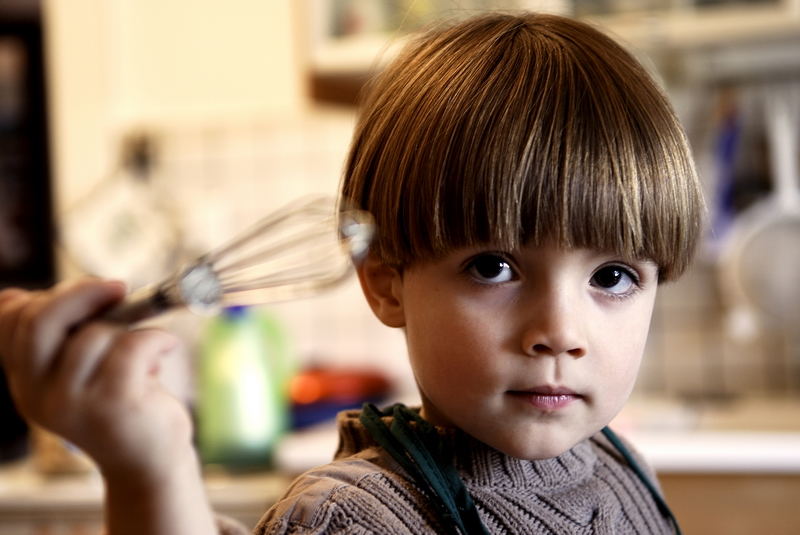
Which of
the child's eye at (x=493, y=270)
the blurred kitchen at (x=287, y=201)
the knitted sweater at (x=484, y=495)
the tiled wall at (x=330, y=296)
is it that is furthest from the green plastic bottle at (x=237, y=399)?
the child's eye at (x=493, y=270)

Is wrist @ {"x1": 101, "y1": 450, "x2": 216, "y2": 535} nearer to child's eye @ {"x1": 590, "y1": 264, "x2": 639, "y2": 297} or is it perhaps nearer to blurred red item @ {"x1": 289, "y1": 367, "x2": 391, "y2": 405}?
child's eye @ {"x1": 590, "y1": 264, "x2": 639, "y2": 297}

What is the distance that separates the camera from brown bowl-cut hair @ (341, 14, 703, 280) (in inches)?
19.6

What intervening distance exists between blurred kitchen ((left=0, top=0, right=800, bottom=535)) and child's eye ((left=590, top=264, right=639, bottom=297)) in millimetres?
835

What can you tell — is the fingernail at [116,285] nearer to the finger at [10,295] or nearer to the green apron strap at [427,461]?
the finger at [10,295]

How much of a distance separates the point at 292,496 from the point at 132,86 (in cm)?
140

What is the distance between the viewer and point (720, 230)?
5.30 feet

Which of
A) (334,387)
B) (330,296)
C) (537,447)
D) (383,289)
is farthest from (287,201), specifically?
(537,447)

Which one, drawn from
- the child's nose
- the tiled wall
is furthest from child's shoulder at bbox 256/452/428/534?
the tiled wall

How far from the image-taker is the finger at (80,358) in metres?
0.38

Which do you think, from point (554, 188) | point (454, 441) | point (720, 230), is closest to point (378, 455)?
point (454, 441)

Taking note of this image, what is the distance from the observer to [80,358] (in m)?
0.38

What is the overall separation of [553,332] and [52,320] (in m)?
0.23

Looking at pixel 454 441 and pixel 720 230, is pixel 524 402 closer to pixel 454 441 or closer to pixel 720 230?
pixel 454 441

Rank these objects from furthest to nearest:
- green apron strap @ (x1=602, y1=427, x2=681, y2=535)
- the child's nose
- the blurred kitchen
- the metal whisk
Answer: the blurred kitchen, green apron strap @ (x1=602, y1=427, x2=681, y2=535), the child's nose, the metal whisk
